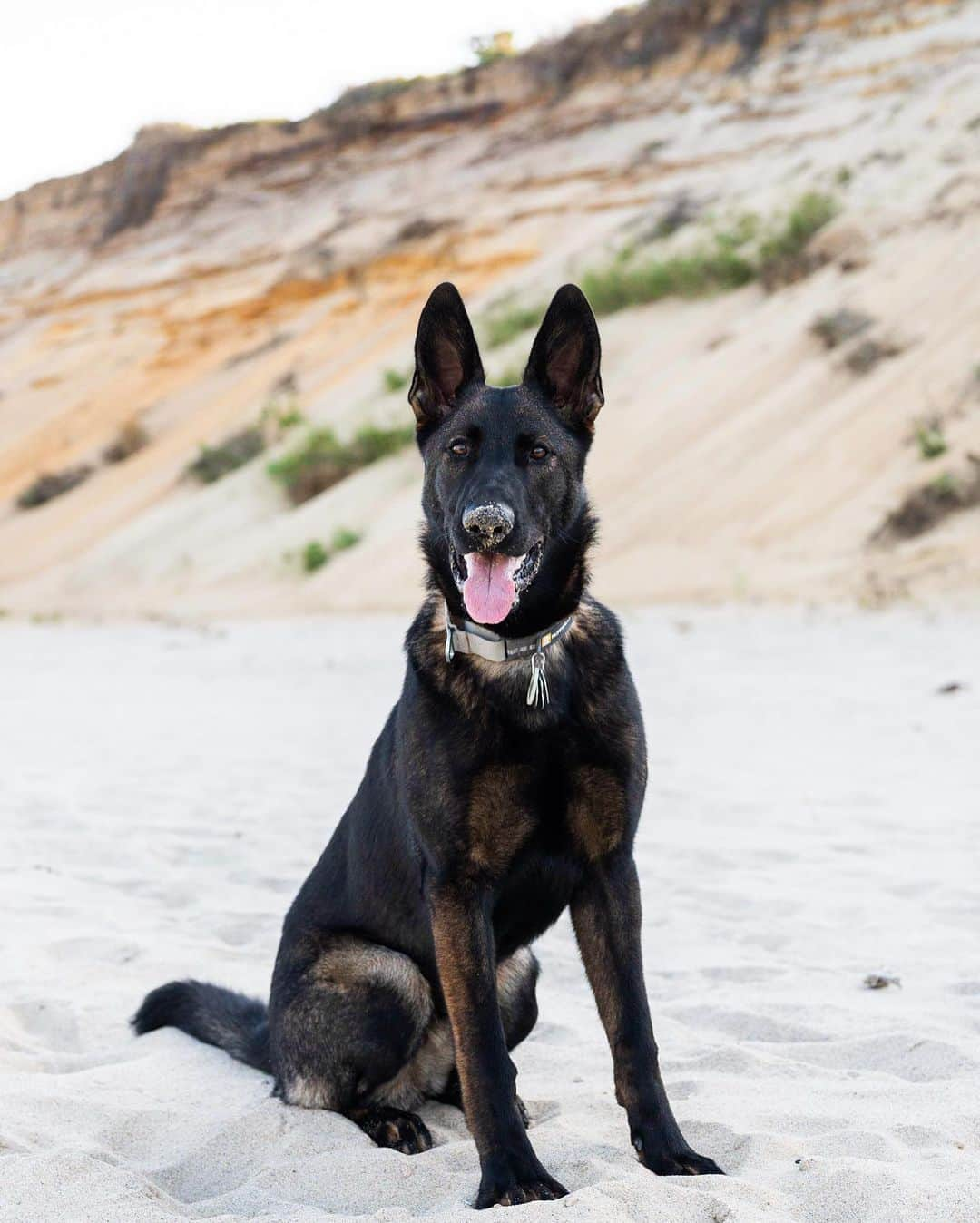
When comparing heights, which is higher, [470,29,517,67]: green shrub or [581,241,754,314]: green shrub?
[470,29,517,67]: green shrub

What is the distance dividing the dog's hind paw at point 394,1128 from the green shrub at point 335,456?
61.3 ft

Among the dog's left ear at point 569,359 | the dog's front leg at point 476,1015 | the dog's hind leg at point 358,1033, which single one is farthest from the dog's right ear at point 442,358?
the dog's hind leg at point 358,1033

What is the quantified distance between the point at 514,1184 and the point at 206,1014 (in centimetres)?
128

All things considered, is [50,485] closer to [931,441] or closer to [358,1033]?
[931,441]

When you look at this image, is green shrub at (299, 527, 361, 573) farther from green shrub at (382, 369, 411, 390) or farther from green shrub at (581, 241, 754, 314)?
green shrub at (581, 241, 754, 314)

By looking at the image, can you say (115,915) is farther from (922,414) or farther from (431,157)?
(431,157)

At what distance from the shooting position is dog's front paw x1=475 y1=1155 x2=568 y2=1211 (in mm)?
2717

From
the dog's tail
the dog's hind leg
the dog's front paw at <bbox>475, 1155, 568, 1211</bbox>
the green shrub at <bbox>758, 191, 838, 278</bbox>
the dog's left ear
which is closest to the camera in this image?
the dog's front paw at <bbox>475, 1155, 568, 1211</bbox>

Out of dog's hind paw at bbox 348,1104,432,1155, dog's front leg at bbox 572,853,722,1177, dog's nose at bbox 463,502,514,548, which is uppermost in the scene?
dog's nose at bbox 463,502,514,548

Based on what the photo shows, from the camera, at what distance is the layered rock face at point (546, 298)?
15.1 m

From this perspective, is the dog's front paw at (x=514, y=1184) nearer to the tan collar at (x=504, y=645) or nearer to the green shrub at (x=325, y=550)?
the tan collar at (x=504, y=645)

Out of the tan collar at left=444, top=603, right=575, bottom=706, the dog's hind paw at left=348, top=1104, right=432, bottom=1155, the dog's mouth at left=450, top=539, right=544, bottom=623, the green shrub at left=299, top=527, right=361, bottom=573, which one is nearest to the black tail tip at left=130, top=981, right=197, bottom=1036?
the dog's hind paw at left=348, top=1104, right=432, bottom=1155

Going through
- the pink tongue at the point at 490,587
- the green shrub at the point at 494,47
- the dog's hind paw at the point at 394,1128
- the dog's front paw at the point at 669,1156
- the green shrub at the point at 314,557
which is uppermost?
the green shrub at the point at 494,47

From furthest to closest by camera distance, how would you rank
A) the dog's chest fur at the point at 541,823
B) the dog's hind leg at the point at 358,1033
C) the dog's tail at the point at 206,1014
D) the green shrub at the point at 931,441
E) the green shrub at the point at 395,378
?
1. the green shrub at the point at 395,378
2. the green shrub at the point at 931,441
3. the dog's tail at the point at 206,1014
4. the dog's hind leg at the point at 358,1033
5. the dog's chest fur at the point at 541,823
